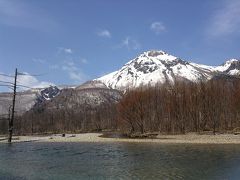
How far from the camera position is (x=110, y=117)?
198750 millimetres

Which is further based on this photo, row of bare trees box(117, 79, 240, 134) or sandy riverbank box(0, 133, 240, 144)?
row of bare trees box(117, 79, 240, 134)

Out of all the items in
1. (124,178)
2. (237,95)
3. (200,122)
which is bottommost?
(124,178)

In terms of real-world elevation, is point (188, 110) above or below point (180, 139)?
above

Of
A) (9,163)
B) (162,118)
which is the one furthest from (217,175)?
(162,118)

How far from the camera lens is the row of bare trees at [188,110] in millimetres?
96500

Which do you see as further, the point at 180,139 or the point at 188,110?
the point at 188,110

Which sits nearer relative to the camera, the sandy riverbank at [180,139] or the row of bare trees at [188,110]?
the sandy riverbank at [180,139]

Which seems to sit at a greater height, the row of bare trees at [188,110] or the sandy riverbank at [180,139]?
the row of bare trees at [188,110]

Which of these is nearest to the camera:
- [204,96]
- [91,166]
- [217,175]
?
[217,175]

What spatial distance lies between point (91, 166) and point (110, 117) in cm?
17277

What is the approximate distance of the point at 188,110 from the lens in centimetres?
9900

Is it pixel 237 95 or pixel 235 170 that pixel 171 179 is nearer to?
pixel 235 170

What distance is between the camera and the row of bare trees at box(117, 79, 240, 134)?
317 feet

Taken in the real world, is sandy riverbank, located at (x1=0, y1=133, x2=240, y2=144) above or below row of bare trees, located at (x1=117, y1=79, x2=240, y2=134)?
below
